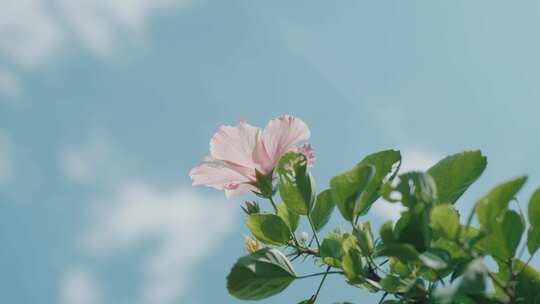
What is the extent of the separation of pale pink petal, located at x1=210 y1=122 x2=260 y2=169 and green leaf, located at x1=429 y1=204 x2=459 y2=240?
55cm

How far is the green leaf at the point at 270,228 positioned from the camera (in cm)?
114

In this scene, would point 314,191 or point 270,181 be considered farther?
point 270,181

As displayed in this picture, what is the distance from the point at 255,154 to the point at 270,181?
0.19 feet

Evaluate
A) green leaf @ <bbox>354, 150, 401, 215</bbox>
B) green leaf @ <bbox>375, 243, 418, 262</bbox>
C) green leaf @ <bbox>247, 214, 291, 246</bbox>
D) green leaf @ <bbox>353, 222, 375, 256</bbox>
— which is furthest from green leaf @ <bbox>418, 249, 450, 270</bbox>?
green leaf @ <bbox>247, 214, 291, 246</bbox>

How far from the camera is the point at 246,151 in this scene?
4.23ft

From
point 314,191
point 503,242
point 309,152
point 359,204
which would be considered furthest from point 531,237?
point 309,152

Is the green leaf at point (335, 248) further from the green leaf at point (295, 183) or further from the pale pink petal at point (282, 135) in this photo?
the pale pink petal at point (282, 135)

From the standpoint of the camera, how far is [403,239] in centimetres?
84

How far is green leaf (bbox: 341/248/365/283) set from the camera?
0.92 metres

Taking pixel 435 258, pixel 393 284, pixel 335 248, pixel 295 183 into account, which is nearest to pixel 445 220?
pixel 435 258

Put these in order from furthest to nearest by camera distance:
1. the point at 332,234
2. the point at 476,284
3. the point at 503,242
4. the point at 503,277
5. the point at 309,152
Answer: the point at 309,152
the point at 332,234
the point at 503,277
the point at 503,242
the point at 476,284

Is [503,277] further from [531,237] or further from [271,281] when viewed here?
[271,281]

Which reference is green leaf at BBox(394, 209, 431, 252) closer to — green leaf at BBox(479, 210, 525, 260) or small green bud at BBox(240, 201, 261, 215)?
green leaf at BBox(479, 210, 525, 260)

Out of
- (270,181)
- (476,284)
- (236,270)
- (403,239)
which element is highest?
(270,181)
